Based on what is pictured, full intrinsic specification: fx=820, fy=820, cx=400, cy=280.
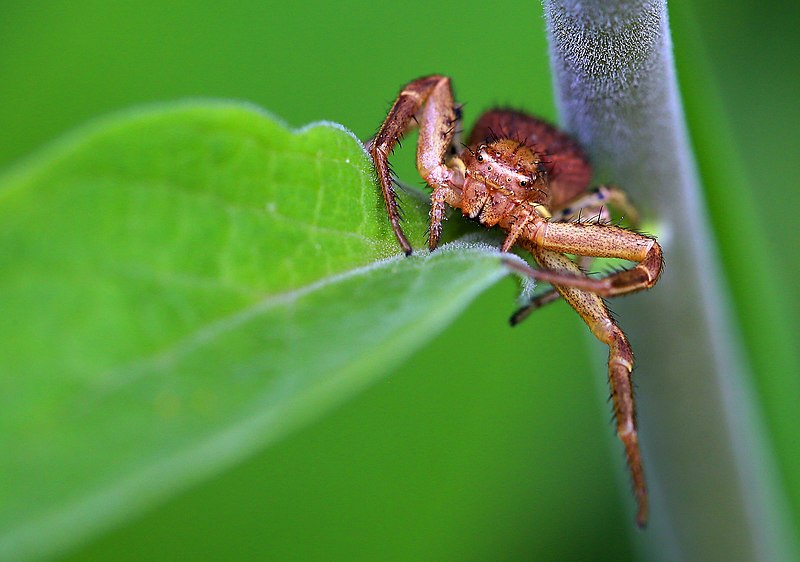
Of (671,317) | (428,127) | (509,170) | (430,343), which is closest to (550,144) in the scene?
(509,170)

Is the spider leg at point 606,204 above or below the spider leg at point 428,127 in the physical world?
below

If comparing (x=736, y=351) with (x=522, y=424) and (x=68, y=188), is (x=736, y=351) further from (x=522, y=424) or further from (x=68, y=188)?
(x=68, y=188)

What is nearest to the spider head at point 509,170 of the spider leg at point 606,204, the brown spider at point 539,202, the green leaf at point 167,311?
the brown spider at point 539,202

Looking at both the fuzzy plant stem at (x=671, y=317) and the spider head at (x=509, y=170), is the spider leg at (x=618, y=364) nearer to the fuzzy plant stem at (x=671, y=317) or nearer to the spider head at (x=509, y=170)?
Result: the spider head at (x=509, y=170)

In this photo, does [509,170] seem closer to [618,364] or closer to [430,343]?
[618,364]

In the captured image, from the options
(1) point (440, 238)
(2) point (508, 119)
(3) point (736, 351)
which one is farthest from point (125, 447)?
(3) point (736, 351)

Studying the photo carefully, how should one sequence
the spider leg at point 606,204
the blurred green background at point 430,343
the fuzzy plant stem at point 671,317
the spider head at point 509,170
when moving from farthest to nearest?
the blurred green background at point 430,343 → the spider leg at point 606,204 → the spider head at point 509,170 → the fuzzy plant stem at point 671,317
